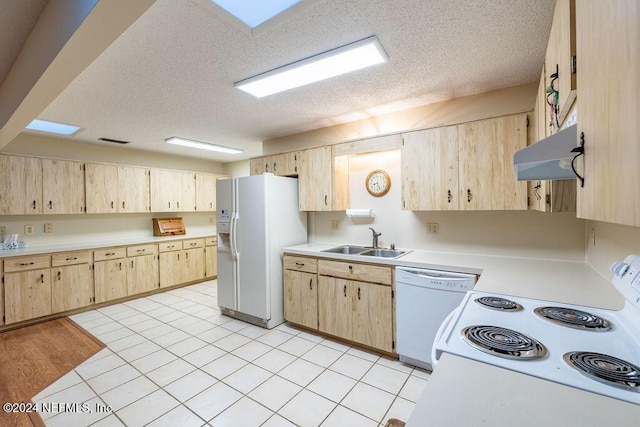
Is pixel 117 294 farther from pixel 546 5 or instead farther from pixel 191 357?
pixel 546 5

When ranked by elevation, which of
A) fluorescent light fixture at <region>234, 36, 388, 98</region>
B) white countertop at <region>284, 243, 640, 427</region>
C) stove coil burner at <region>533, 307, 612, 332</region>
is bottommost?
white countertop at <region>284, 243, 640, 427</region>

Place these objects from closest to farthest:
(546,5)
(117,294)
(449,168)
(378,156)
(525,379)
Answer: (525,379)
(546,5)
(449,168)
(378,156)
(117,294)

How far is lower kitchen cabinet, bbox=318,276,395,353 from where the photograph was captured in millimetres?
2621

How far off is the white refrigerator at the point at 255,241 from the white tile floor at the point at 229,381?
0.31 meters

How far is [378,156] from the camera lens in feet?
10.9

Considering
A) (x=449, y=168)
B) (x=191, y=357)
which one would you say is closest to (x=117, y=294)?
(x=191, y=357)

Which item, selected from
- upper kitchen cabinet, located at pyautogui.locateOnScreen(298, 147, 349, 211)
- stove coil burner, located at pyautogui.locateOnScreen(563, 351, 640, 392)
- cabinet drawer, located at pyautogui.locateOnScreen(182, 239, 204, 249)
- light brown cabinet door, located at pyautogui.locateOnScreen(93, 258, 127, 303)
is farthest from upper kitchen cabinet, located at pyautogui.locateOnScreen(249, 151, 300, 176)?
stove coil burner, located at pyautogui.locateOnScreen(563, 351, 640, 392)

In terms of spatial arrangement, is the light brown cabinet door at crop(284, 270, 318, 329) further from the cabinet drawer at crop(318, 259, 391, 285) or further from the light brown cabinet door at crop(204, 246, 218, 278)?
the light brown cabinet door at crop(204, 246, 218, 278)

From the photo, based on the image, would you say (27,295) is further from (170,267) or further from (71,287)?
(170,267)

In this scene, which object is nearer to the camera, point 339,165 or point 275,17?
point 275,17

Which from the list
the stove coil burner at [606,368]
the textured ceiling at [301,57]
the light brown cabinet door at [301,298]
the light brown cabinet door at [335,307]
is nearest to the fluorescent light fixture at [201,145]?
the textured ceiling at [301,57]

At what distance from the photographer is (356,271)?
2.80m

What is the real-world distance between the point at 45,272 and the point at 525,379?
16.5 feet

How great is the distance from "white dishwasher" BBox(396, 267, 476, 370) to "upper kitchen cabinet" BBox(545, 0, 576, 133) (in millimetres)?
1327
